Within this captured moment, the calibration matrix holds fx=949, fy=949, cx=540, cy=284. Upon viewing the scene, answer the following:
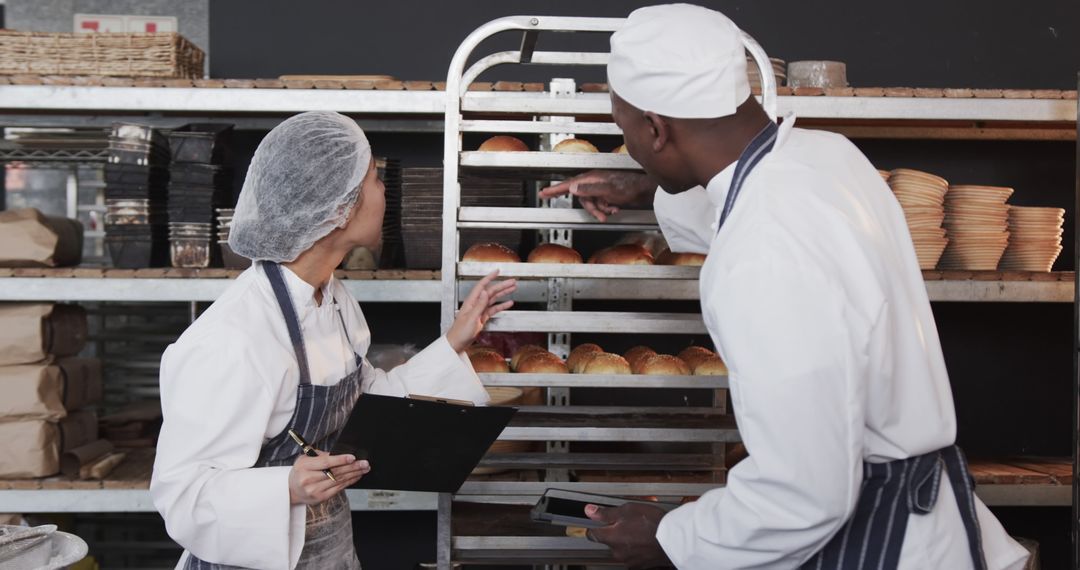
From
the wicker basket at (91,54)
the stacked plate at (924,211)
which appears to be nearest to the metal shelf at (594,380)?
the stacked plate at (924,211)

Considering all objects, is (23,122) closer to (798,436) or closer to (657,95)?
(657,95)

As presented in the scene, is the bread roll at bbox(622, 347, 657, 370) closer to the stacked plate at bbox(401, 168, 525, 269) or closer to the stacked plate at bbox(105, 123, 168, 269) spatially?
the stacked plate at bbox(401, 168, 525, 269)

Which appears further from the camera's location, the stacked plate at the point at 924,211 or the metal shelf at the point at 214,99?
the stacked plate at the point at 924,211

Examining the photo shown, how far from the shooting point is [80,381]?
122 inches

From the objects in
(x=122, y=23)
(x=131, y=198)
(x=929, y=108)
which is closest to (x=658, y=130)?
(x=929, y=108)

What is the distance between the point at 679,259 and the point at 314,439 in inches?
47.3

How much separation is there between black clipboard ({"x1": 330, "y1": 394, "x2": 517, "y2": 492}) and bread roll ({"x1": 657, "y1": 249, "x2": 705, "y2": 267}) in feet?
3.01

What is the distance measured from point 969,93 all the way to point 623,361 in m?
1.31

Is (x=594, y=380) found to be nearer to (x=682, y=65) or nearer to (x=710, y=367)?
(x=710, y=367)

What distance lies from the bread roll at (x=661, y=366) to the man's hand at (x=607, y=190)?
491 mm

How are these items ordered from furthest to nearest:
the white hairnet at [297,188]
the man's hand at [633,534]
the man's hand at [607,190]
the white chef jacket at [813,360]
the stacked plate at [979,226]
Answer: the stacked plate at [979,226]
the man's hand at [607,190]
the white hairnet at [297,188]
the man's hand at [633,534]
the white chef jacket at [813,360]

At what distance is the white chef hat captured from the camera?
1.44m

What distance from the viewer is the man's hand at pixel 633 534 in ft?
5.28

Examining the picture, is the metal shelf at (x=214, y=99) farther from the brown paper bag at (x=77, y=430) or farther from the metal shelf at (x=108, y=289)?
the brown paper bag at (x=77, y=430)
